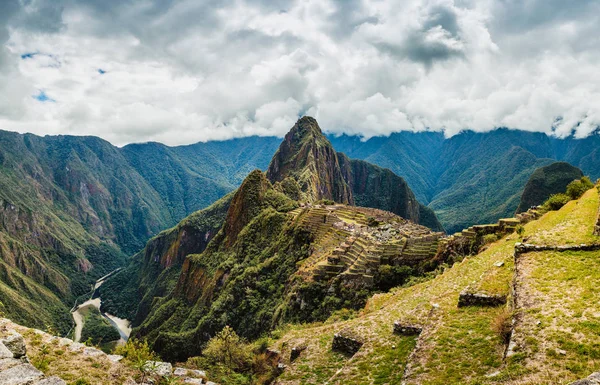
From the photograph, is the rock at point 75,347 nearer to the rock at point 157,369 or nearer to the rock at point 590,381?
the rock at point 157,369

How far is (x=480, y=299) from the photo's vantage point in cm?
1725

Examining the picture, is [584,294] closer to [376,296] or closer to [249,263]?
[376,296]

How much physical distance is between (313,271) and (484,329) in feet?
120

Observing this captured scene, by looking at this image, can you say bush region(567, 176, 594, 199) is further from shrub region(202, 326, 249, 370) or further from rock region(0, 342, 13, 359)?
rock region(0, 342, 13, 359)

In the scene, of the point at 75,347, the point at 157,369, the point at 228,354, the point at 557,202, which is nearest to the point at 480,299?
the point at 157,369

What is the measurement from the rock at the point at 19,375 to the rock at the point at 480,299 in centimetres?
1968

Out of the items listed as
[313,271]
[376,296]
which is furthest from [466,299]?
[313,271]

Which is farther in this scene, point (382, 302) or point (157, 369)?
point (382, 302)

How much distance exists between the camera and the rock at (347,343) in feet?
69.5

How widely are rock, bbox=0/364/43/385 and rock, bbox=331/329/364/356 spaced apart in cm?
1605

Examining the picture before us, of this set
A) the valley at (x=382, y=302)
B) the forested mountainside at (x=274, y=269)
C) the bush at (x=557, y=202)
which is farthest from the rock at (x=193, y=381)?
the bush at (x=557, y=202)

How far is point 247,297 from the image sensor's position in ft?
242

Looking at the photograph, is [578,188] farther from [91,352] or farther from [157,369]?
[91,352]

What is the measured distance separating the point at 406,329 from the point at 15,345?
20.3 m
